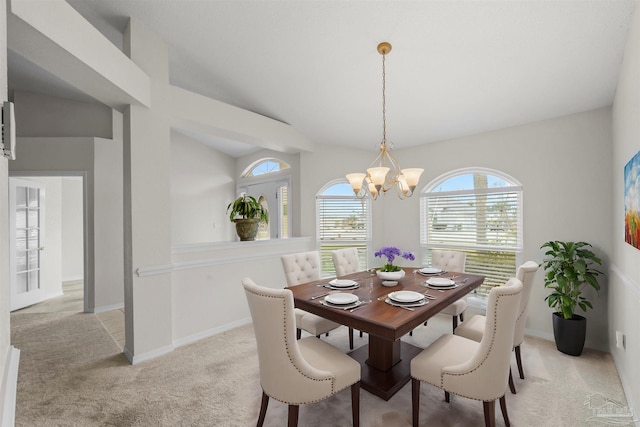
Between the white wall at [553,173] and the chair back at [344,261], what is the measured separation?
65.6 inches

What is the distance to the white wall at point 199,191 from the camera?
560 cm

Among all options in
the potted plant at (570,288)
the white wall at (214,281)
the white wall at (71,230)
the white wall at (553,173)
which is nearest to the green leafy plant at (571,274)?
the potted plant at (570,288)

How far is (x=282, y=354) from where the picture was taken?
1.60m

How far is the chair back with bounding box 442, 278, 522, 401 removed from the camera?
1.58 metres

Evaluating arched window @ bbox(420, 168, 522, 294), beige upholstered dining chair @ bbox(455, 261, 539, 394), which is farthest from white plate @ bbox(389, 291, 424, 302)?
arched window @ bbox(420, 168, 522, 294)

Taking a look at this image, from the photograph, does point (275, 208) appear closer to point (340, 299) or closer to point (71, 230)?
point (340, 299)

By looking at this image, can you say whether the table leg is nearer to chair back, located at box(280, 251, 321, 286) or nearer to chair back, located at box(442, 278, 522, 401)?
chair back, located at box(442, 278, 522, 401)

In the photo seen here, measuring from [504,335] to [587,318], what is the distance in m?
2.24

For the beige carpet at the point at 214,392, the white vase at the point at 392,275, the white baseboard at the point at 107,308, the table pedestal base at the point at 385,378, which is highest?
the white vase at the point at 392,275

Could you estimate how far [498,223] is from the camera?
3.62 m

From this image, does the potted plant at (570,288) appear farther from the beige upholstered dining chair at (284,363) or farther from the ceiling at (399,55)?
the beige upholstered dining chair at (284,363)

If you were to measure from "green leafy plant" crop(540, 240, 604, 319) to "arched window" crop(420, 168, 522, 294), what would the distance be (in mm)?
552

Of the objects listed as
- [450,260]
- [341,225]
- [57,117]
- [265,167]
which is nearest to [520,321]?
[450,260]

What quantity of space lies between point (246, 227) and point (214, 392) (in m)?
1.96
